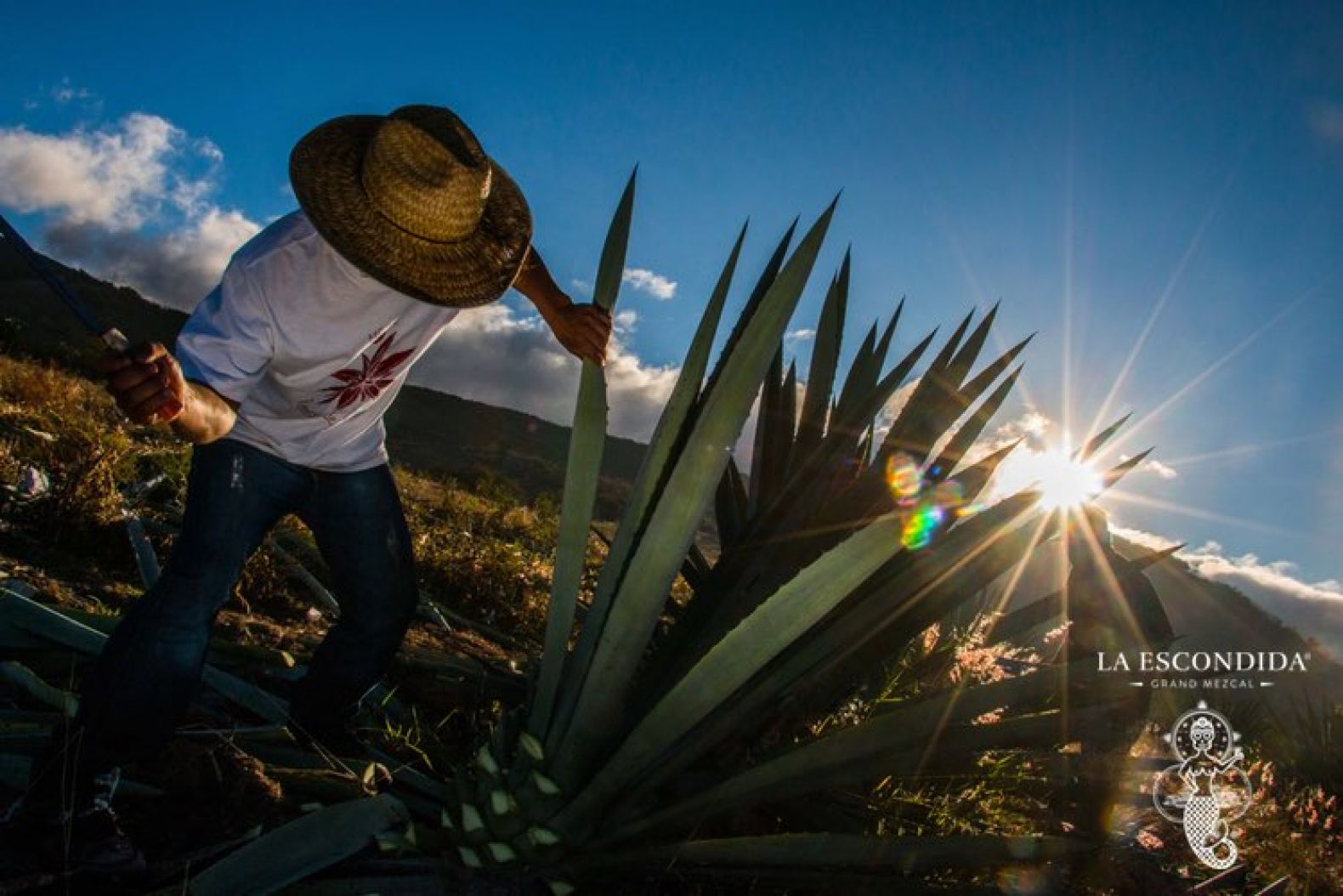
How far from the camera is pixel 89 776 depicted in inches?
61.4

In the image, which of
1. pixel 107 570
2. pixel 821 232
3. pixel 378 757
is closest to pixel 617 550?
pixel 821 232

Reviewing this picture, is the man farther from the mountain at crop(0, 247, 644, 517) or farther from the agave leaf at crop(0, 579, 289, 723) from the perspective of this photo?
the mountain at crop(0, 247, 644, 517)

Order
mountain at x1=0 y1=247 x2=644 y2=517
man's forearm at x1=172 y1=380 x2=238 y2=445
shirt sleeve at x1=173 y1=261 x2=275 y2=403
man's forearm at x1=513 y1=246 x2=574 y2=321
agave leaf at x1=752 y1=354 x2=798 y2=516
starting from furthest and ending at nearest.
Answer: mountain at x1=0 y1=247 x2=644 y2=517, agave leaf at x1=752 y1=354 x2=798 y2=516, man's forearm at x1=513 y1=246 x2=574 y2=321, shirt sleeve at x1=173 y1=261 x2=275 y2=403, man's forearm at x1=172 y1=380 x2=238 y2=445

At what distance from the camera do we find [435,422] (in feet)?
113

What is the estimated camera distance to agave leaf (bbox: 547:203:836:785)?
142 centimetres

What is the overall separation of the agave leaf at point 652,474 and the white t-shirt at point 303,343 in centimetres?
72

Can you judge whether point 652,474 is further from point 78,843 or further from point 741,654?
point 78,843

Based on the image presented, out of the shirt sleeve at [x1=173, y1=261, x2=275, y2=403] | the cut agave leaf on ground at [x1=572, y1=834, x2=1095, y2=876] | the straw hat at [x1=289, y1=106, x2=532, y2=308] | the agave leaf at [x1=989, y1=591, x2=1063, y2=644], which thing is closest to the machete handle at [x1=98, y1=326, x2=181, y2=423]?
the shirt sleeve at [x1=173, y1=261, x2=275, y2=403]

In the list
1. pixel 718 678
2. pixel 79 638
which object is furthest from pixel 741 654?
pixel 79 638

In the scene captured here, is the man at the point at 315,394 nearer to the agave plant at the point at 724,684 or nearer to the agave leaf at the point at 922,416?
the agave plant at the point at 724,684

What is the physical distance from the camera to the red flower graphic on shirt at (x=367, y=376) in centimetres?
197

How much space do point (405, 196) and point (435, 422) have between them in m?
33.8

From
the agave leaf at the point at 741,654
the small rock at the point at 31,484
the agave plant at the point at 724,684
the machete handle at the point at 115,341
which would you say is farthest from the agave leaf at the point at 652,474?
the small rock at the point at 31,484

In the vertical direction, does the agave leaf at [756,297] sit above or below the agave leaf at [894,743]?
above
